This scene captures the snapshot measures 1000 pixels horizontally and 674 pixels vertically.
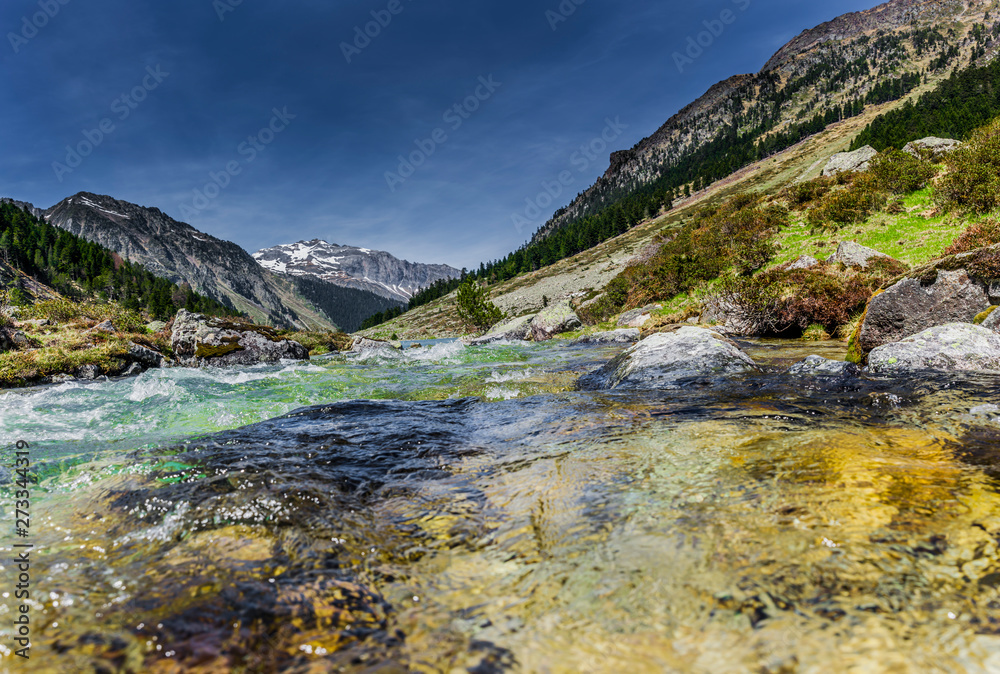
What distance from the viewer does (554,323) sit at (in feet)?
127

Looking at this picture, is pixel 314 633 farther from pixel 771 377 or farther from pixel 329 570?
pixel 771 377

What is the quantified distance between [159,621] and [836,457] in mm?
5226

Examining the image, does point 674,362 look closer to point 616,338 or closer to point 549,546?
point 549,546

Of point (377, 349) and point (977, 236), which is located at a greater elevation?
point (377, 349)

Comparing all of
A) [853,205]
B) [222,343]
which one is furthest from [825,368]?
[222,343]

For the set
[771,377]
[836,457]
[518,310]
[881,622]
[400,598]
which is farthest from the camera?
[518,310]

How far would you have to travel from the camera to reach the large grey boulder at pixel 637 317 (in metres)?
28.0

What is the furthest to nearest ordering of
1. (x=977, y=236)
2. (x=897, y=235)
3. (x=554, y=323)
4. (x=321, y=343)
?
(x=321, y=343), (x=554, y=323), (x=897, y=235), (x=977, y=236)

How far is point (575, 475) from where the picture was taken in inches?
166

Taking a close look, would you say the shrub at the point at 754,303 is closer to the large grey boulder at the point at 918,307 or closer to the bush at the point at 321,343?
the large grey boulder at the point at 918,307

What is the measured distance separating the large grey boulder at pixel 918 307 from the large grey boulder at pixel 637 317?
16455mm

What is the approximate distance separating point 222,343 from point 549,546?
83.7ft

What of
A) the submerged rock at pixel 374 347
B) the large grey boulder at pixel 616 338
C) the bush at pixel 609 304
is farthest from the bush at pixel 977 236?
the submerged rock at pixel 374 347

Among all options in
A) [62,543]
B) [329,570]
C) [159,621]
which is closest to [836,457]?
[329,570]
